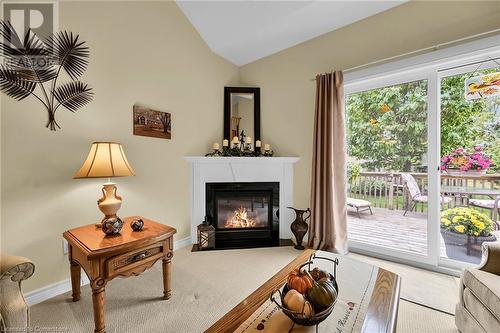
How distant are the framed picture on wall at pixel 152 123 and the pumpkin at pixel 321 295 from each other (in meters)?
2.22

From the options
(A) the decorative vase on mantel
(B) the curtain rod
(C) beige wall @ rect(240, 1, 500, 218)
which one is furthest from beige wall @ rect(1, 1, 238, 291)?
(B) the curtain rod

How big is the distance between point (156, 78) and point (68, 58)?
0.80 meters

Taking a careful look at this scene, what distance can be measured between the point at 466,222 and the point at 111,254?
304 cm

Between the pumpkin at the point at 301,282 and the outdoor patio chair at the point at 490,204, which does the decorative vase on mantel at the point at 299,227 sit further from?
the pumpkin at the point at 301,282

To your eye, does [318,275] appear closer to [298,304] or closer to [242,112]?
[298,304]

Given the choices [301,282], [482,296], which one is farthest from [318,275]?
[482,296]

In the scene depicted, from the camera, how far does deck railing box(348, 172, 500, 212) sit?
205 centimetres

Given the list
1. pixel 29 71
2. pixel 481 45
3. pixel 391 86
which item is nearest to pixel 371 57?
pixel 391 86

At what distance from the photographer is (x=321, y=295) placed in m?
0.91

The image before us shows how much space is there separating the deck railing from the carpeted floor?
73cm

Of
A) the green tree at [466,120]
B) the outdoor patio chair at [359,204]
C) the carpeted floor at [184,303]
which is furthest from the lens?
the outdoor patio chair at [359,204]

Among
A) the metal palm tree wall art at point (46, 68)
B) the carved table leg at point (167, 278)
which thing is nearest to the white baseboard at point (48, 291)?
the carved table leg at point (167, 278)

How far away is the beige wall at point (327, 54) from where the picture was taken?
1.99m

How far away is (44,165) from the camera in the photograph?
1.77m
